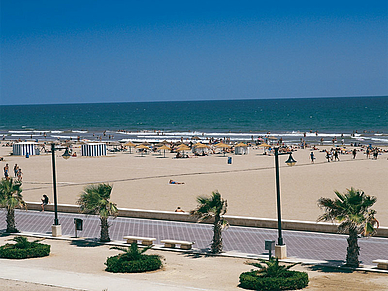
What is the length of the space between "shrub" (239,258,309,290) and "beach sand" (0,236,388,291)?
10.6 inches

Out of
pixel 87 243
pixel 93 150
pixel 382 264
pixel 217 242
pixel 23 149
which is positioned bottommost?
pixel 382 264

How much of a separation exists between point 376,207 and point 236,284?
1343 cm

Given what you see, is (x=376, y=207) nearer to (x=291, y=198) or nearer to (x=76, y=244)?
(x=291, y=198)

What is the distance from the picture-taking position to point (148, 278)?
14.4m

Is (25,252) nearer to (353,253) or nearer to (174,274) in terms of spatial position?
(174,274)

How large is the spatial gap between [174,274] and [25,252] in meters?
4.83

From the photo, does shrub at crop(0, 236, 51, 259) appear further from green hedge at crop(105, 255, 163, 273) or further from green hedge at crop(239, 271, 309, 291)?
green hedge at crop(239, 271, 309, 291)

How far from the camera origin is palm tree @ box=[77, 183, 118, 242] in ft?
62.1

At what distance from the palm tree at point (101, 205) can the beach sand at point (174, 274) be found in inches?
50.3

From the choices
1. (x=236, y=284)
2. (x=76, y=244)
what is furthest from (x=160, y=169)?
(x=236, y=284)

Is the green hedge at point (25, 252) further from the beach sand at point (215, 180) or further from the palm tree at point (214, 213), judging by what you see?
the beach sand at point (215, 180)

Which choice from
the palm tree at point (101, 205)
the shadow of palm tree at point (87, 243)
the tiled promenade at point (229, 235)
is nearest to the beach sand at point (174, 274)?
the shadow of palm tree at point (87, 243)

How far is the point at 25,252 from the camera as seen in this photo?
16.9 meters

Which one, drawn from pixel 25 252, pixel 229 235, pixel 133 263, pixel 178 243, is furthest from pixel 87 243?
pixel 229 235
